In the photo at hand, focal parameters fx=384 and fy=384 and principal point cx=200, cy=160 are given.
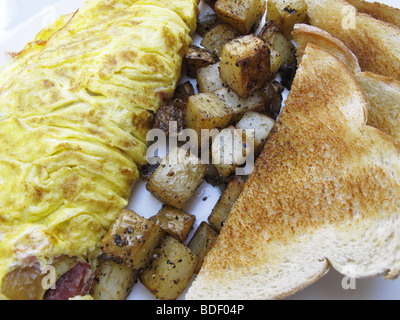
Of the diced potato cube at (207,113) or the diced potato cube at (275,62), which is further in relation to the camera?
the diced potato cube at (275,62)

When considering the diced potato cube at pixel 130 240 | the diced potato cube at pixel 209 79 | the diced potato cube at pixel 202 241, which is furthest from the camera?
the diced potato cube at pixel 209 79

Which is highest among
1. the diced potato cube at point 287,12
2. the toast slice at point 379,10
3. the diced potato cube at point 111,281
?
the toast slice at point 379,10

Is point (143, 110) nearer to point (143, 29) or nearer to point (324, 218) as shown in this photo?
point (143, 29)

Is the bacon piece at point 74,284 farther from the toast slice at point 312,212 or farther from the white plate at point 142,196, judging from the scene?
the toast slice at point 312,212

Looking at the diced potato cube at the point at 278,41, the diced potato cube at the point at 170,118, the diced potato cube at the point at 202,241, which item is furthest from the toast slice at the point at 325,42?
the diced potato cube at the point at 202,241
